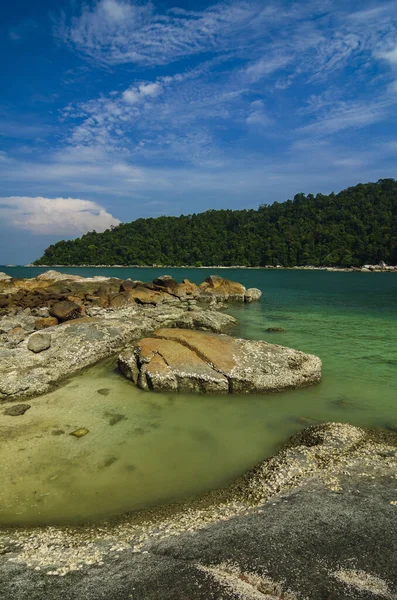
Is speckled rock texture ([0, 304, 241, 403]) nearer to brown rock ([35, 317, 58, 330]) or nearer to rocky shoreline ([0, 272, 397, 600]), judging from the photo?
rocky shoreline ([0, 272, 397, 600])

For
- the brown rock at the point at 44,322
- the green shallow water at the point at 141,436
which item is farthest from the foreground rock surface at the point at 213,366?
Answer: the brown rock at the point at 44,322

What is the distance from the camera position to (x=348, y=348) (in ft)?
62.2

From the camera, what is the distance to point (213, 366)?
1248cm

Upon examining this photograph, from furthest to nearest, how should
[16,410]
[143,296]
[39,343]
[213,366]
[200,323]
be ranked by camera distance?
[143,296] < [200,323] < [39,343] < [213,366] < [16,410]

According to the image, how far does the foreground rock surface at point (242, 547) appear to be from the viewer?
4.49 m

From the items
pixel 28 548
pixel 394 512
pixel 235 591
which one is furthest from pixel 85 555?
pixel 394 512

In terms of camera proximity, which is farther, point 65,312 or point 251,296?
point 251,296

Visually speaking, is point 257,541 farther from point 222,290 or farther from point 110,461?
point 222,290

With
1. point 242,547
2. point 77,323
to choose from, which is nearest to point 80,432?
point 242,547

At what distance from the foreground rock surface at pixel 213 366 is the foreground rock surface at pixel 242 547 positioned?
482 cm

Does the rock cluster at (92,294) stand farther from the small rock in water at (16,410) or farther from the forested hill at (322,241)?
the forested hill at (322,241)

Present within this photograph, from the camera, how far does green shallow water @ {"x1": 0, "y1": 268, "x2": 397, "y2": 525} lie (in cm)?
695

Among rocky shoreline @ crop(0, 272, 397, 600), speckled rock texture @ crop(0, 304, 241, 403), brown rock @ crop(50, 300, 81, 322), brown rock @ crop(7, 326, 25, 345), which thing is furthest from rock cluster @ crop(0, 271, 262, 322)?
rocky shoreline @ crop(0, 272, 397, 600)

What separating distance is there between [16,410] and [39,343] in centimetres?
468
